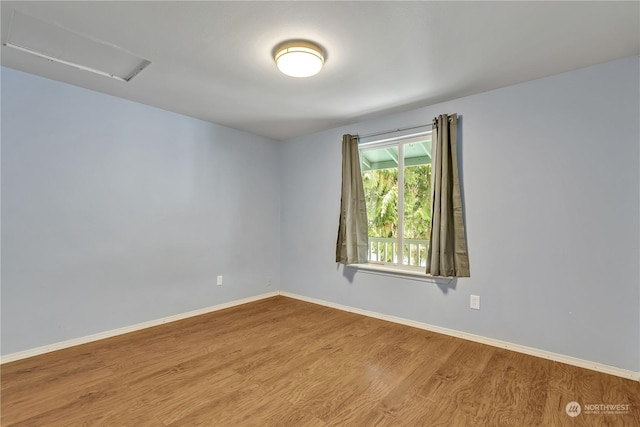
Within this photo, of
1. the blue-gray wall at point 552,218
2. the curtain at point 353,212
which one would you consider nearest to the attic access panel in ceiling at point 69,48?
the curtain at point 353,212

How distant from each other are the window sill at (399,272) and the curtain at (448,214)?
0.16 meters

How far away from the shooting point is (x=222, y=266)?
3984 millimetres

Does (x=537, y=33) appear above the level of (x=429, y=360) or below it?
above

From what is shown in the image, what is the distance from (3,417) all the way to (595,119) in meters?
4.51

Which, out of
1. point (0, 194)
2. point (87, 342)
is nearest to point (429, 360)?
point (87, 342)

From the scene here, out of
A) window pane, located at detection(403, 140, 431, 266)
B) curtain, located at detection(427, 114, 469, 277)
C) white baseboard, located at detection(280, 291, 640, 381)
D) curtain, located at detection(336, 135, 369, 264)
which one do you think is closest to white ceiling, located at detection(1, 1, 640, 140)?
curtain, located at detection(427, 114, 469, 277)

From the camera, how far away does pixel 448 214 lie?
9.85 feet

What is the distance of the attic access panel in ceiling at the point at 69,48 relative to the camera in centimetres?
196

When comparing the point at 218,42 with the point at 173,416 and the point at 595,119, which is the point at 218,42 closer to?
the point at 173,416

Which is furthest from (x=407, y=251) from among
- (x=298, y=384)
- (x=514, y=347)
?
(x=298, y=384)

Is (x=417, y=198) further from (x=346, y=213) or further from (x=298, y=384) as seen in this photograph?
(x=298, y=384)

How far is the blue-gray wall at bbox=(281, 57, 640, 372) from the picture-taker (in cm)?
227

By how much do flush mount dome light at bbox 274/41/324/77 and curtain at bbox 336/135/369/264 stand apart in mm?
1697

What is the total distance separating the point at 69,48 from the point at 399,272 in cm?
354
